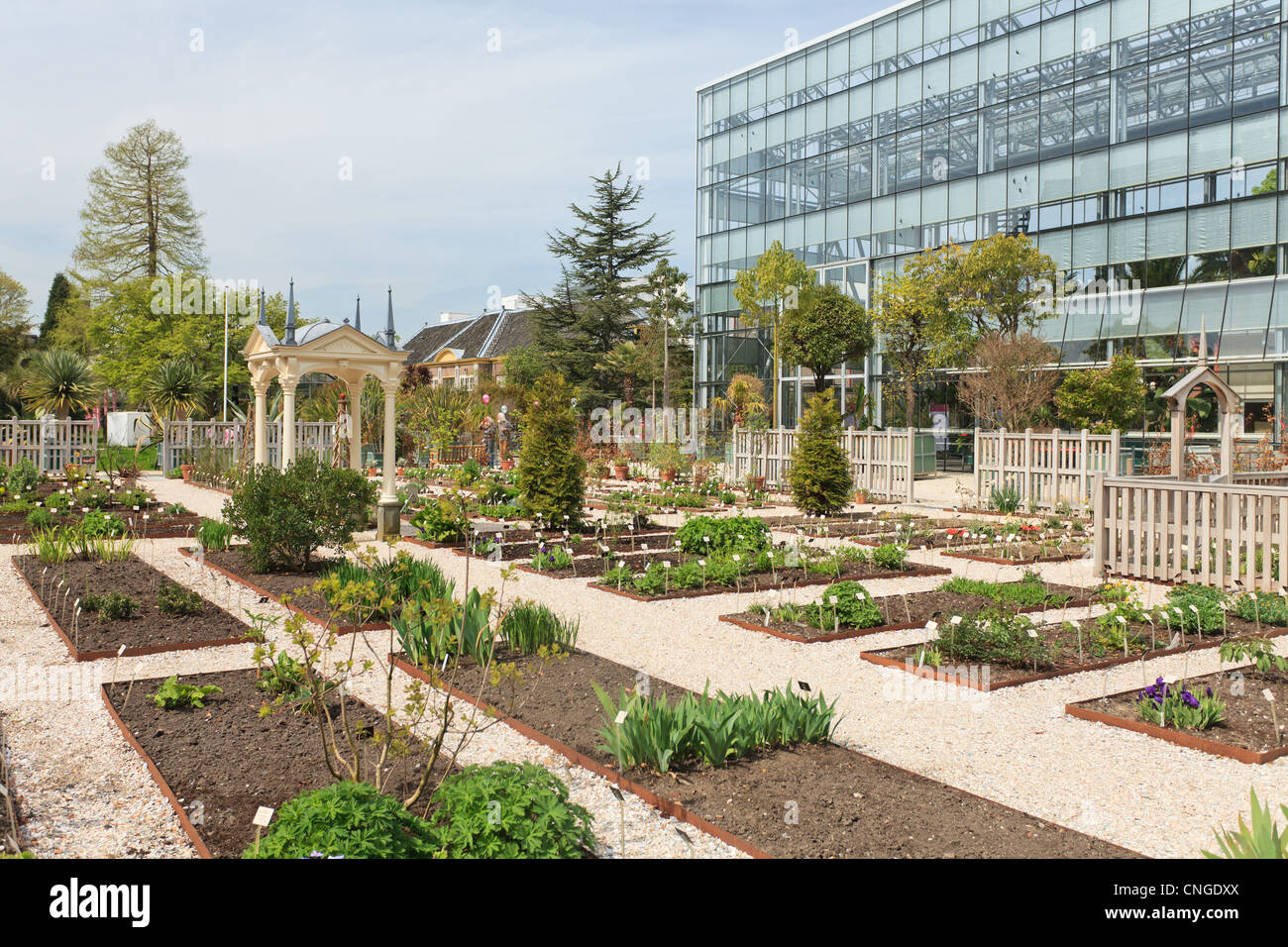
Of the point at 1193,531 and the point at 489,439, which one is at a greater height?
the point at 489,439

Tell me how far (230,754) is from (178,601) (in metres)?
3.76

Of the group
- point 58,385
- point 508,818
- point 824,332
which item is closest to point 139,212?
point 58,385

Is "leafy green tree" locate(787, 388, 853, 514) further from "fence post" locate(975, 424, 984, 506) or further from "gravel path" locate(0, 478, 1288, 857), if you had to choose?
"gravel path" locate(0, 478, 1288, 857)

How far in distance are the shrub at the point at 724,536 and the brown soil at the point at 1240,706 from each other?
480cm

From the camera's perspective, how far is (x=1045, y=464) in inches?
662

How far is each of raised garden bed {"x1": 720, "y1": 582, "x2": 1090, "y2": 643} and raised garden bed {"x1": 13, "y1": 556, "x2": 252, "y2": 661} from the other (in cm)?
385

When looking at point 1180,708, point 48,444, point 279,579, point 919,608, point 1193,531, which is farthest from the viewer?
point 48,444

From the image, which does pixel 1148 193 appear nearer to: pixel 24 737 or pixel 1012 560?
pixel 1012 560

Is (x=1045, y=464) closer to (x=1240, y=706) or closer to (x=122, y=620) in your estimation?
(x=1240, y=706)

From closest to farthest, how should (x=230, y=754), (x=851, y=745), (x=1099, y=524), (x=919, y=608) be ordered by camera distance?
(x=230, y=754)
(x=851, y=745)
(x=919, y=608)
(x=1099, y=524)

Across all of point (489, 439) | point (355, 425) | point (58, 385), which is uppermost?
point (58, 385)

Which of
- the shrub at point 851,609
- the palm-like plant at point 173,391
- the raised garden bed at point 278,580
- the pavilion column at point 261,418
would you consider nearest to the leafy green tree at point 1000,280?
the pavilion column at point 261,418

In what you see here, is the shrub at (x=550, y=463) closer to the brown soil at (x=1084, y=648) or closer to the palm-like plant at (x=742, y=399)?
the brown soil at (x=1084, y=648)

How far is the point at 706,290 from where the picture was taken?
3984 centimetres
